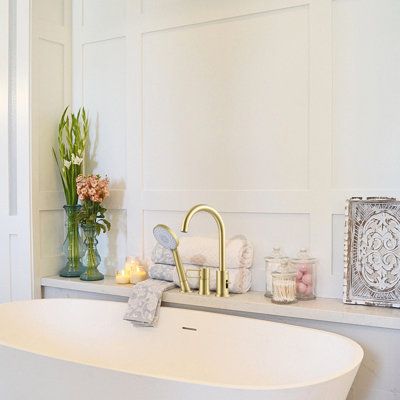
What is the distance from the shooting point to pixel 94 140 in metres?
2.99

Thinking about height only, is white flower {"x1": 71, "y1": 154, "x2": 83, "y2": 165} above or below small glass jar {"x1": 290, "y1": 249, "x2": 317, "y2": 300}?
above

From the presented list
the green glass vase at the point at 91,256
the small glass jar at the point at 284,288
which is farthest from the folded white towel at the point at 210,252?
the green glass vase at the point at 91,256

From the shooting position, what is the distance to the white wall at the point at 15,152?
9.34ft

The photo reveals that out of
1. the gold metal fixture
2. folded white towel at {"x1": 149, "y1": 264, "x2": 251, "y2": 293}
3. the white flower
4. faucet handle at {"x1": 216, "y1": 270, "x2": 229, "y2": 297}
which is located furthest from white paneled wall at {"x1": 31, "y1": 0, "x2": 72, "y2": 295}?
faucet handle at {"x1": 216, "y1": 270, "x2": 229, "y2": 297}

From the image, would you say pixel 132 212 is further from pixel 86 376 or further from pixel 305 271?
pixel 86 376

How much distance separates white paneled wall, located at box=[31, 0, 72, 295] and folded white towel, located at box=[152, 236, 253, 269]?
0.74m

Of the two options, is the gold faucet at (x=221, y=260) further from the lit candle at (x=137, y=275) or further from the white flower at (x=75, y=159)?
the white flower at (x=75, y=159)

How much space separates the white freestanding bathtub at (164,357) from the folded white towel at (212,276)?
0.58 ft

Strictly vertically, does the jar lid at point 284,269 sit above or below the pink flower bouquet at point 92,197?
below

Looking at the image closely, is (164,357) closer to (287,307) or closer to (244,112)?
(287,307)

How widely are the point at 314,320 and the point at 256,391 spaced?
2.44 feet

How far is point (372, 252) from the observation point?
83.3 inches

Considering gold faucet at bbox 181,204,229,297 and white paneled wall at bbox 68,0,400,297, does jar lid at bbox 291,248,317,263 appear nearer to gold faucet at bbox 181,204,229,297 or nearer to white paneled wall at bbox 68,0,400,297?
white paneled wall at bbox 68,0,400,297

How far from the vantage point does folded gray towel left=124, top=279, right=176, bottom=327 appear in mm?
2357
